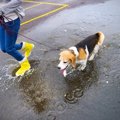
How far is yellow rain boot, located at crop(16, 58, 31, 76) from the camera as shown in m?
6.73

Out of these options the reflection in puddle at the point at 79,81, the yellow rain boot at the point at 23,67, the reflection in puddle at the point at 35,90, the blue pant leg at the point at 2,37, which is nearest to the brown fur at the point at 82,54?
the reflection in puddle at the point at 79,81

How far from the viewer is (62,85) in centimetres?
608

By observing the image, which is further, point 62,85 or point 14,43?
point 14,43

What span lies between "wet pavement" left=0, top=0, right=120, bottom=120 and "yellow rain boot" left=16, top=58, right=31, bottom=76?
0.16 m

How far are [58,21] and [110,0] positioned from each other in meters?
3.26

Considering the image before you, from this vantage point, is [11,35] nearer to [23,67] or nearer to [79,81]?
[23,67]

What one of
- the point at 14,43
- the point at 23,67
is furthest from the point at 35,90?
the point at 14,43

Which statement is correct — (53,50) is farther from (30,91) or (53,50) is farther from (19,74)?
(30,91)

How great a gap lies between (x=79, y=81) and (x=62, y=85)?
42 cm

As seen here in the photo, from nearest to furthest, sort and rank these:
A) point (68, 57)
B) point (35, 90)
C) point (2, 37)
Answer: point (68, 57), point (35, 90), point (2, 37)

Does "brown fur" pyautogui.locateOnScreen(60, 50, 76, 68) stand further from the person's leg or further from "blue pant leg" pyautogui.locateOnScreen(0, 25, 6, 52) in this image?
"blue pant leg" pyautogui.locateOnScreen(0, 25, 6, 52)

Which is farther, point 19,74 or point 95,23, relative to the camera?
point 95,23

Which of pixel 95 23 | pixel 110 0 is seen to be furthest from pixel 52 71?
pixel 110 0

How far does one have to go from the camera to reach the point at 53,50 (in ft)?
25.4
